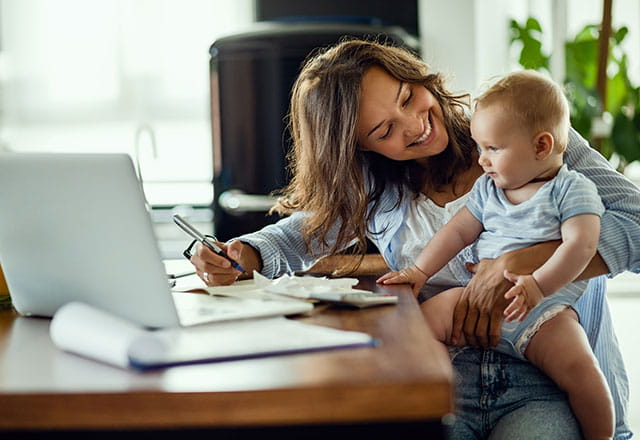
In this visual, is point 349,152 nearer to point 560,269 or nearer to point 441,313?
point 441,313

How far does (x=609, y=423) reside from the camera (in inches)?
54.5

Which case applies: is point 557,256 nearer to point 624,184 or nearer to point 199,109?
point 624,184

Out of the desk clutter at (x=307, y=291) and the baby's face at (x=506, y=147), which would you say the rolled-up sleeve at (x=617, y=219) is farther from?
the desk clutter at (x=307, y=291)

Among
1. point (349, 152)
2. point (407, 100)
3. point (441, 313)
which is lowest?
point (441, 313)

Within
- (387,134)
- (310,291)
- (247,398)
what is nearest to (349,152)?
(387,134)

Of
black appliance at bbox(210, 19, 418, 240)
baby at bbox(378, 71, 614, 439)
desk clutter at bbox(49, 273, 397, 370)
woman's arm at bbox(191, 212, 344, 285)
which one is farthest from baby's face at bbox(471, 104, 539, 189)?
black appliance at bbox(210, 19, 418, 240)

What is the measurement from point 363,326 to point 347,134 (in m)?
0.76

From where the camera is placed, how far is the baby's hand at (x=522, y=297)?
135cm

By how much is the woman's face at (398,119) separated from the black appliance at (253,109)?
169 centimetres

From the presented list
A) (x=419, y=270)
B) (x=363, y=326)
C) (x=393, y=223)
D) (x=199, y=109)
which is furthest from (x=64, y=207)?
(x=199, y=109)

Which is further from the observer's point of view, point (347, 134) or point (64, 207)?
point (347, 134)

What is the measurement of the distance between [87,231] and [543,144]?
33.4 inches

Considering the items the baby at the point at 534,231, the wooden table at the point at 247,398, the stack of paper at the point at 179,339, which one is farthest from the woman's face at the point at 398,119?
the wooden table at the point at 247,398

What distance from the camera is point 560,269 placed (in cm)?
138
